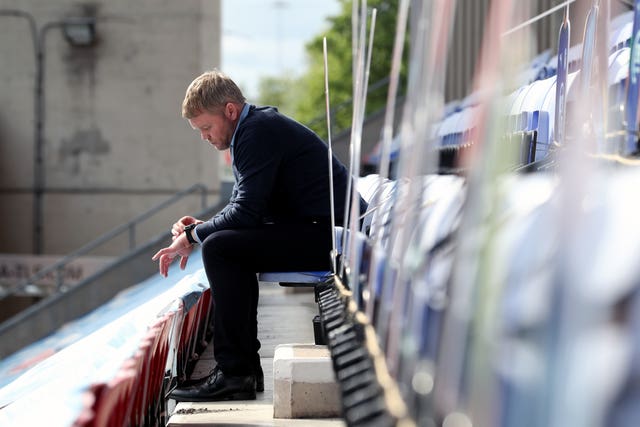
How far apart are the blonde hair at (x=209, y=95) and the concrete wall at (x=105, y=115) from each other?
954cm

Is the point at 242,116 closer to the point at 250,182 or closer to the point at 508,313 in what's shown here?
the point at 250,182

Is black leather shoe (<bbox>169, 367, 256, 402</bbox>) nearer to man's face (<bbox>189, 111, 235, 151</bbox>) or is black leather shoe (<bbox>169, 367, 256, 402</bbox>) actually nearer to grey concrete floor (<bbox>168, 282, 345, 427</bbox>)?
grey concrete floor (<bbox>168, 282, 345, 427</bbox>)

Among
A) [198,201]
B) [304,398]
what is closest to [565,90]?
[304,398]

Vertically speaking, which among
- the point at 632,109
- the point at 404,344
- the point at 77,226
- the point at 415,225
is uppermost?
the point at 632,109

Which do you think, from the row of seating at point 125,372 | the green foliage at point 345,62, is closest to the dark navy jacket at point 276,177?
the row of seating at point 125,372

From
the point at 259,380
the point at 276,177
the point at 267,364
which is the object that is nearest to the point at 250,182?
the point at 276,177

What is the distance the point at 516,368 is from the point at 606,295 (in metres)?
0.12

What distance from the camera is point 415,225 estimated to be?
4.66 ft

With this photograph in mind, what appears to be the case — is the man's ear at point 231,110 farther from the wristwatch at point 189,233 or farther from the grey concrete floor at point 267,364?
the grey concrete floor at point 267,364

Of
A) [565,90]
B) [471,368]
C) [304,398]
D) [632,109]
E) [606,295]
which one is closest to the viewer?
[606,295]

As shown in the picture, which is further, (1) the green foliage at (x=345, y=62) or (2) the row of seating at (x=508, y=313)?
(1) the green foliage at (x=345, y=62)

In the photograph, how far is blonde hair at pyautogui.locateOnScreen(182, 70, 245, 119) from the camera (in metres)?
2.75

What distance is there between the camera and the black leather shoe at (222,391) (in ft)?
8.57

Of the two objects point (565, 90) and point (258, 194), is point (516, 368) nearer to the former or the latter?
point (258, 194)
